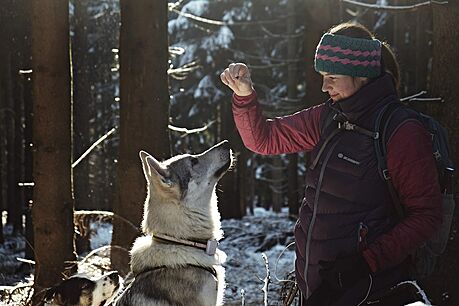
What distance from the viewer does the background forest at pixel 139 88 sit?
7.88 meters

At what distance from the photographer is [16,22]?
Result: 696 inches

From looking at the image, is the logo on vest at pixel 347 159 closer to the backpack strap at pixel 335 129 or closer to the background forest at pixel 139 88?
the backpack strap at pixel 335 129

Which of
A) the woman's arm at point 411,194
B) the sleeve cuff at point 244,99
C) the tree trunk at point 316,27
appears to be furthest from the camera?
the tree trunk at point 316,27

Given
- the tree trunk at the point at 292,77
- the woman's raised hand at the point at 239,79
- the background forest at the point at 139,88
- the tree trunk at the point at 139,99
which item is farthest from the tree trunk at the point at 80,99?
the woman's raised hand at the point at 239,79

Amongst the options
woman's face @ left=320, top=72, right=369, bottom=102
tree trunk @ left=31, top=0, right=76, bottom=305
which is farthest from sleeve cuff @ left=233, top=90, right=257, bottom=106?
tree trunk @ left=31, top=0, right=76, bottom=305

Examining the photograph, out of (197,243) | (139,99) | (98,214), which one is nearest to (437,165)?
(197,243)

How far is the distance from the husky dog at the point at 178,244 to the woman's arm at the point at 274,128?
915mm

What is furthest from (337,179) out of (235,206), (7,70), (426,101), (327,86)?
(235,206)

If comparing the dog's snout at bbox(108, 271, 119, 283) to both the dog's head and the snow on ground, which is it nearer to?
the snow on ground

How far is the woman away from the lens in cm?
335

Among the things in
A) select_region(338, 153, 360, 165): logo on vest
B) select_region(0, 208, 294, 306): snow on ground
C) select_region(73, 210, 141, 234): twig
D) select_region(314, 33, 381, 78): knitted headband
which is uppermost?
select_region(314, 33, 381, 78): knitted headband

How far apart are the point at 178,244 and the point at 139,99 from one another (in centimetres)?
398

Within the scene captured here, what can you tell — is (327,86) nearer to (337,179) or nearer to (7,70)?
(337,179)

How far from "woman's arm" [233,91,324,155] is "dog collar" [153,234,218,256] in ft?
3.17
